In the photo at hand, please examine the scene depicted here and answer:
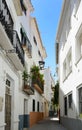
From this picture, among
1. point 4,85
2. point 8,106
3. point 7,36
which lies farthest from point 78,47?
point 7,36

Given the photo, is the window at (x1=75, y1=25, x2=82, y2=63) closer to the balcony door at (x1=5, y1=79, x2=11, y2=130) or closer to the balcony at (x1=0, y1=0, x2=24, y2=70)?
the balcony at (x1=0, y1=0, x2=24, y2=70)

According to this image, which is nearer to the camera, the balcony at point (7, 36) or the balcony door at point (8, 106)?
the balcony at point (7, 36)

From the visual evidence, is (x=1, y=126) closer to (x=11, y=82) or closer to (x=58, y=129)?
(x=11, y=82)

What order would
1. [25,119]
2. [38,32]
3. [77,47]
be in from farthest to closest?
[38,32] → [25,119] → [77,47]

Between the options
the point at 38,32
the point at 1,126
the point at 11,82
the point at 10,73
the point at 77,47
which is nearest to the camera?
the point at 1,126

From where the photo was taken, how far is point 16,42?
14.8 metres

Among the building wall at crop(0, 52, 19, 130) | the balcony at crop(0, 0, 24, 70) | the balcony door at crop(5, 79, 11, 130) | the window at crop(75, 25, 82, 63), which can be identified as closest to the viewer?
the balcony at crop(0, 0, 24, 70)

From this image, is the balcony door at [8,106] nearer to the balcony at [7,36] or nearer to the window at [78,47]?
the balcony at [7,36]

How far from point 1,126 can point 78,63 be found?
5.91 metres

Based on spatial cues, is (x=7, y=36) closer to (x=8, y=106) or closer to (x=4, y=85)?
(x=4, y=85)

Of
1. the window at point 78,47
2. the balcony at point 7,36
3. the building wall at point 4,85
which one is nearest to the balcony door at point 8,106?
the building wall at point 4,85

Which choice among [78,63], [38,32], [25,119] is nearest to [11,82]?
[78,63]

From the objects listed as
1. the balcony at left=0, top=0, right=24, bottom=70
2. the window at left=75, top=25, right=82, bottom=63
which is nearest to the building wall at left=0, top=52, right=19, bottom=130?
the balcony at left=0, top=0, right=24, bottom=70

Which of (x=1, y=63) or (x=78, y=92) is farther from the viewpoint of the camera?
(x=78, y=92)
